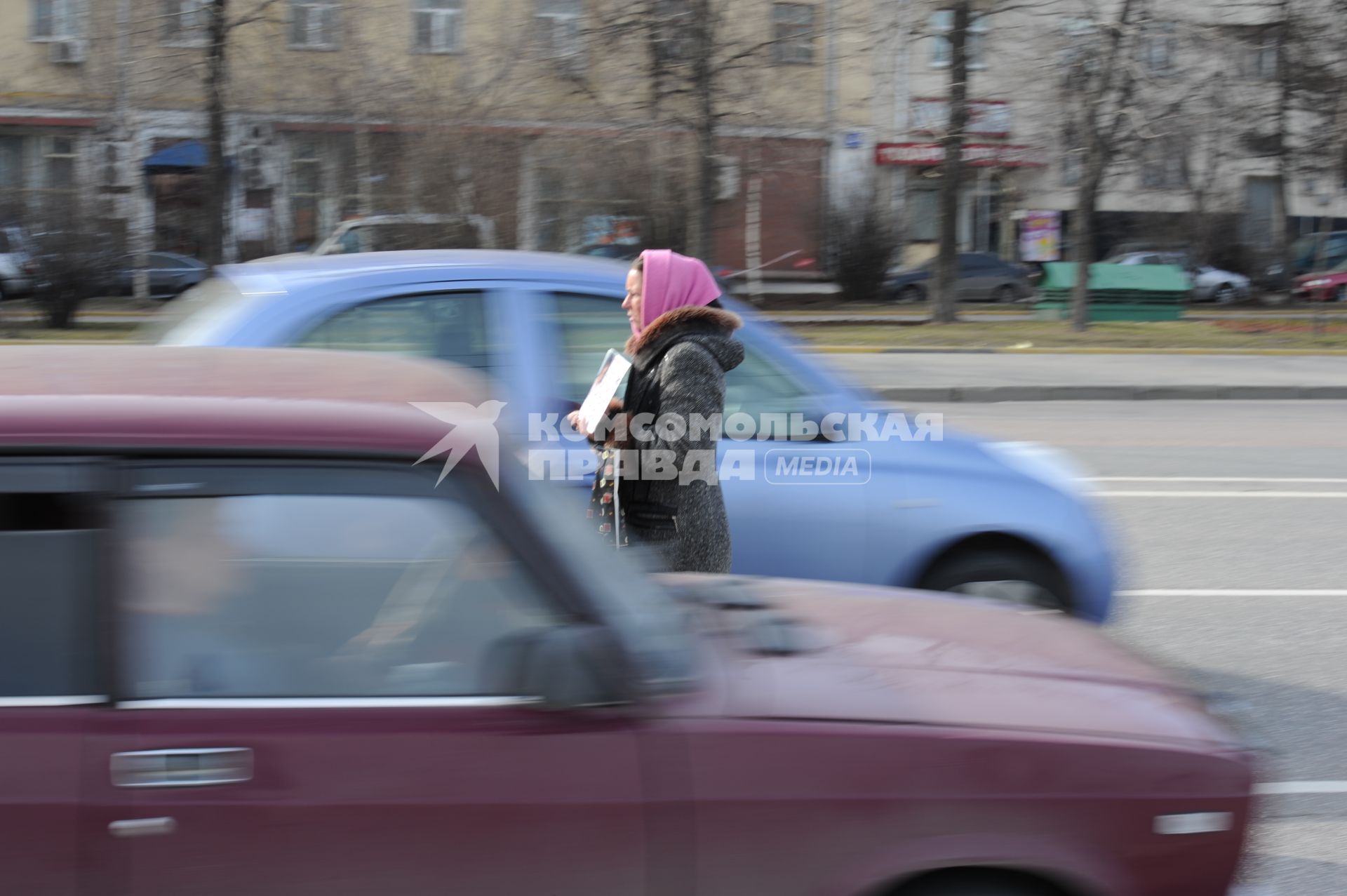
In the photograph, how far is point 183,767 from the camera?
90.4 inches

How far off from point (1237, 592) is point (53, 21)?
34.8 metres

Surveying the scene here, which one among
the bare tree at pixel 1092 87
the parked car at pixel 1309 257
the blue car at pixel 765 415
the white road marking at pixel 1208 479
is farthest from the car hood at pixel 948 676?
the parked car at pixel 1309 257

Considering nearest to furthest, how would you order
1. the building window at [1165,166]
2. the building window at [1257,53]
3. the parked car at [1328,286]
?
the parked car at [1328,286] → the building window at [1257,53] → the building window at [1165,166]

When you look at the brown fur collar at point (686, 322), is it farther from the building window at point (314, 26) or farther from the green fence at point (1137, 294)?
the building window at point (314, 26)

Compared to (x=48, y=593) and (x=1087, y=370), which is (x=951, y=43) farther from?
(x=48, y=593)

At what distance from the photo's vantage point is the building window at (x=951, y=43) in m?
24.7

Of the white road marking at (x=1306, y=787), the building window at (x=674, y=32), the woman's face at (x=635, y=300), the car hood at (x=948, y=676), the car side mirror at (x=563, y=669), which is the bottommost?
the white road marking at (x=1306, y=787)

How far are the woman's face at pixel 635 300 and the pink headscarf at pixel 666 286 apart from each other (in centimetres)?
2

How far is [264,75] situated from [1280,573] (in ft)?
93.6

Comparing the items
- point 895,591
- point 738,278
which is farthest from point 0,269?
point 895,591

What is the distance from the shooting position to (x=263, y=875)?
231 cm

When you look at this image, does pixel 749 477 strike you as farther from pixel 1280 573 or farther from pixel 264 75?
pixel 264 75

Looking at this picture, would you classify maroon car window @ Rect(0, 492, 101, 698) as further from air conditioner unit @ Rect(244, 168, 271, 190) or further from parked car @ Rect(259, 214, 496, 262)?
air conditioner unit @ Rect(244, 168, 271, 190)

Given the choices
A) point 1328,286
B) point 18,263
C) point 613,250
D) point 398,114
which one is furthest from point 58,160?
point 1328,286
